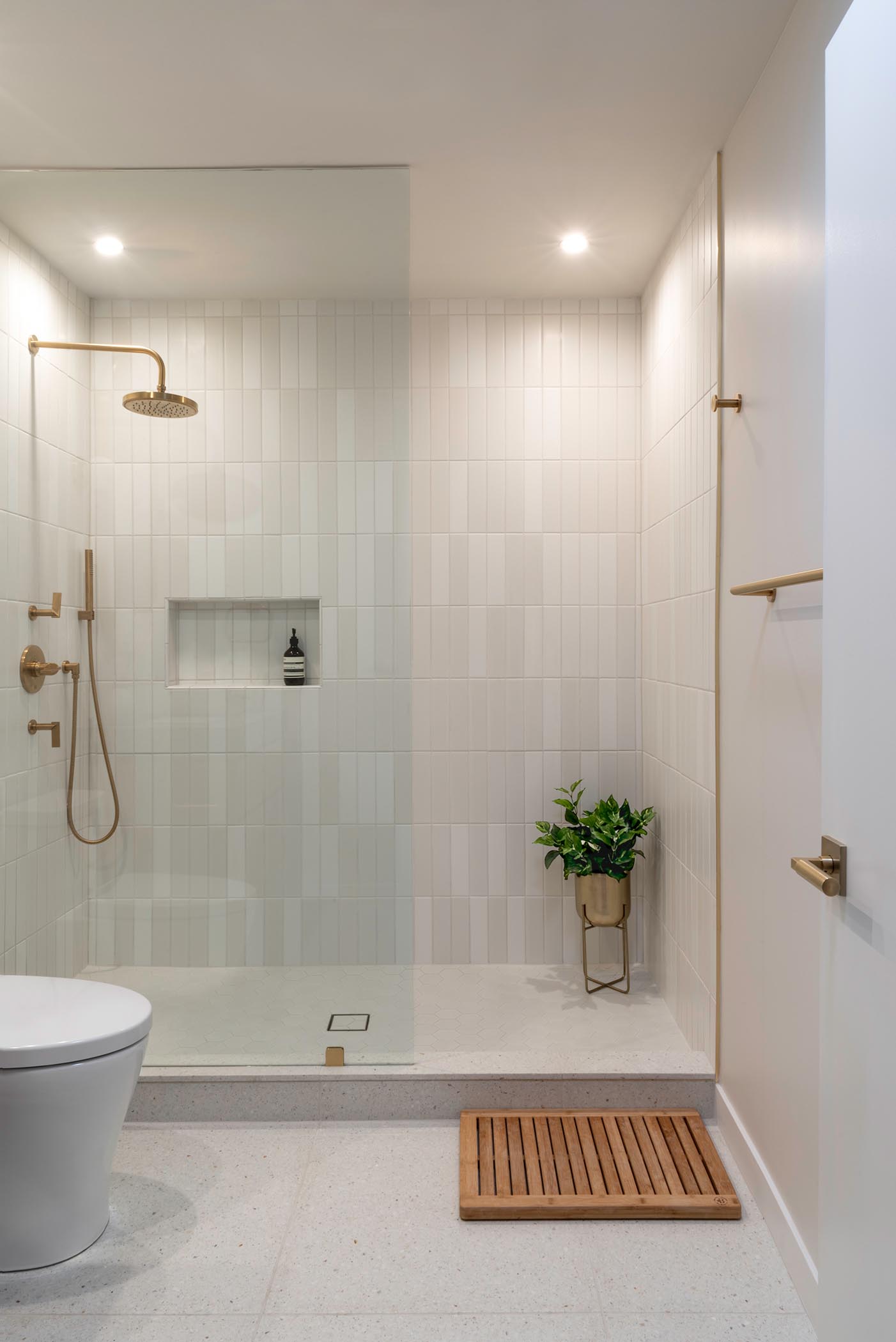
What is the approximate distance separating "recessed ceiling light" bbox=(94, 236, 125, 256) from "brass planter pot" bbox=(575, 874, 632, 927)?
2248mm

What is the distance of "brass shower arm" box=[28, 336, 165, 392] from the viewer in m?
2.16

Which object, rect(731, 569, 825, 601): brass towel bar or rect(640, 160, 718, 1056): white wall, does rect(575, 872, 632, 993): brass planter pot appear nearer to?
rect(640, 160, 718, 1056): white wall

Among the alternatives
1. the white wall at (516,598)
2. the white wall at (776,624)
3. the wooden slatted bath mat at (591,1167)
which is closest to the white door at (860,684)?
the white wall at (776,624)

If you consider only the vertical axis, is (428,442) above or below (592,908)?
above

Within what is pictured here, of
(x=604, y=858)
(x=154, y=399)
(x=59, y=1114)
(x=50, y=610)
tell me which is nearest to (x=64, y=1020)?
(x=59, y=1114)

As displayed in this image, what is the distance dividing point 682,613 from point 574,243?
1.18 metres

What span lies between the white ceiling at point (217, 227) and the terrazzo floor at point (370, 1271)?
6.97ft

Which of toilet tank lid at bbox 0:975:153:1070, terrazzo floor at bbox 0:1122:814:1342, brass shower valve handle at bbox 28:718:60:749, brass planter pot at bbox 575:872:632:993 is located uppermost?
brass shower valve handle at bbox 28:718:60:749

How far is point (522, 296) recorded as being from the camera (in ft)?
10.0

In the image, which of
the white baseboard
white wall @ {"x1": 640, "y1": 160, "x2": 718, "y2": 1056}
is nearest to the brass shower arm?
white wall @ {"x1": 640, "y1": 160, "x2": 718, "y2": 1056}

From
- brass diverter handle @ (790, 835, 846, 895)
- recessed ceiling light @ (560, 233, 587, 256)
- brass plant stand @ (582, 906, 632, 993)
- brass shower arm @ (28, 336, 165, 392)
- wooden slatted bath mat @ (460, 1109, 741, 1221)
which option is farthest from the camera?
brass plant stand @ (582, 906, 632, 993)

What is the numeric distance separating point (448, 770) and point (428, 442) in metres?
1.16

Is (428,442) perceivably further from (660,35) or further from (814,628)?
(814,628)

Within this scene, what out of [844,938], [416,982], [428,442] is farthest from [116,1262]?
[428,442]
